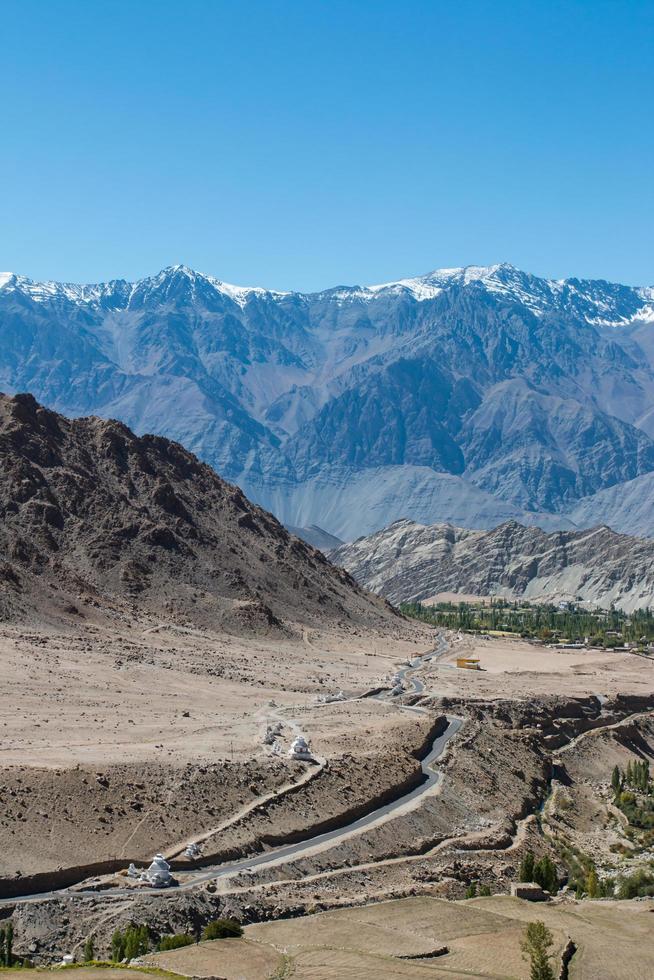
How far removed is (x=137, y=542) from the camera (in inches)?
6240

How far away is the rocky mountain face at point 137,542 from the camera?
5709 inches

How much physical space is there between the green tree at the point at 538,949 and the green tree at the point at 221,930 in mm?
12059

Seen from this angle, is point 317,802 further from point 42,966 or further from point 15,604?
point 15,604

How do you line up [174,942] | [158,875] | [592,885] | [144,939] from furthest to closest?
[592,885] < [158,875] < [174,942] < [144,939]

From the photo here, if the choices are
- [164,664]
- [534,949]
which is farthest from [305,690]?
[534,949]

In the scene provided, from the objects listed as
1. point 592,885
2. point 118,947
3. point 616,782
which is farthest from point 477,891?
point 616,782

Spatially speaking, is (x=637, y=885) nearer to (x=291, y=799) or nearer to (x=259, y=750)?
(x=291, y=799)

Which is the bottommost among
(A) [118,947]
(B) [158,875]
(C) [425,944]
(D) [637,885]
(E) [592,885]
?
(A) [118,947]

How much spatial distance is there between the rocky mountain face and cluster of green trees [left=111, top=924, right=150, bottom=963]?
7653 centimetres

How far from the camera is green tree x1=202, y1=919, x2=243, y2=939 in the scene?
5553 centimetres

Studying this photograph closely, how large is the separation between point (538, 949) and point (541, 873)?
2077 cm

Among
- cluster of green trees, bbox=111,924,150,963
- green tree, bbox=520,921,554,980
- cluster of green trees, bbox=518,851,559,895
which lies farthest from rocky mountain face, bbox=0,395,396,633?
green tree, bbox=520,921,554,980

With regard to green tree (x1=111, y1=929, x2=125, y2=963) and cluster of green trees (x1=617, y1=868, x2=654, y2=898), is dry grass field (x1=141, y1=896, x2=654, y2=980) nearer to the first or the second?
green tree (x1=111, y1=929, x2=125, y2=963)

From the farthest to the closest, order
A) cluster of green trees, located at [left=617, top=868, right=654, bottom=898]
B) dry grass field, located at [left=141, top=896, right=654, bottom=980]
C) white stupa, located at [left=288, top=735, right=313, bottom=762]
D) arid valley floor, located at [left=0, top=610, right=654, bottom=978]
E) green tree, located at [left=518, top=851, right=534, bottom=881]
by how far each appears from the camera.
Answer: white stupa, located at [left=288, top=735, right=313, bottom=762], cluster of green trees, located at [left=617, top=868, right=654, bottom=898], green tree, located at [left=518, top=851, right=534, bottom=881], arid valley floor, located at [left=0, top=610, right=654, bottom=978], dry grass field, located at [left=141, top=896, right=654, bottom=980]
